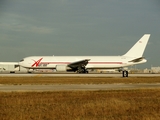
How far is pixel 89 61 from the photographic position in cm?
7012

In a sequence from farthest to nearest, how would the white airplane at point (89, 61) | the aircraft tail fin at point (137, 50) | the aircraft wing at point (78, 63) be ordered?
the aircraft tail fin at point (137, 50) → the white airplane at point (89, 61) → the aircraft wing at point (78, 63)

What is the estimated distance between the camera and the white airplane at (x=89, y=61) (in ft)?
226

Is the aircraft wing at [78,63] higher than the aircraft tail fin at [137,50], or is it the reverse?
the aircraft tail fin at [137,50]

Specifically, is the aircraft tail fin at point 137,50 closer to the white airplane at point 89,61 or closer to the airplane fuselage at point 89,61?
the white airplane at point 89,61

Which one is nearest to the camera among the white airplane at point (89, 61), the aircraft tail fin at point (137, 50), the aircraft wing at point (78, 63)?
the aircraft wing at point (78, 63)

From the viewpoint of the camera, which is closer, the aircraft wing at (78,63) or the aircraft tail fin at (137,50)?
the aircraft wing at (78,63)

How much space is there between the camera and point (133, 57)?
70.9 m

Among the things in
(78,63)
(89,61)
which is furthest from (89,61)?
(78,63)

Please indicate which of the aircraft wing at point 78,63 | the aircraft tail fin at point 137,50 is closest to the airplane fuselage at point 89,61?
the aircraft wing at point 78,63

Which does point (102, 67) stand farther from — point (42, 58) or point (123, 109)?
point (123, 109)

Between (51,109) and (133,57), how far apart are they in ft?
195

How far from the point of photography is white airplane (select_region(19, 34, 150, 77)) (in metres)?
68.8

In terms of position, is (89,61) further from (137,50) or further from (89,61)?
(137,50)

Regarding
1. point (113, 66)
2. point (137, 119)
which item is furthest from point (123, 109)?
point (113, 66)
